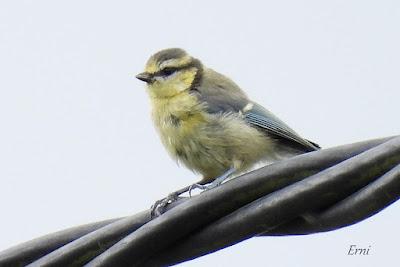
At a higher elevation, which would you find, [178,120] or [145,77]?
[145,77]

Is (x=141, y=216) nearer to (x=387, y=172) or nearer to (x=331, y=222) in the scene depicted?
(x=331, y=222)

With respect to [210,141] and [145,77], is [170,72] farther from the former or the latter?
[210,141]

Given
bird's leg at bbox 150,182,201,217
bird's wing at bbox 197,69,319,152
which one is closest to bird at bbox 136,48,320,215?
bird's wing at bbox 197,69,319,152

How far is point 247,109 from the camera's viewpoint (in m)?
5.16

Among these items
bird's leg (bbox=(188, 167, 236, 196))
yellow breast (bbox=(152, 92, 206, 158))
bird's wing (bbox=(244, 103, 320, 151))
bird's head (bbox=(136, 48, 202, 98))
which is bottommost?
bird's leg (bbox=(188, 167, 236, 196))

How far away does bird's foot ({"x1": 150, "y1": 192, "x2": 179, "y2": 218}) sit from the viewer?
3.33 meters

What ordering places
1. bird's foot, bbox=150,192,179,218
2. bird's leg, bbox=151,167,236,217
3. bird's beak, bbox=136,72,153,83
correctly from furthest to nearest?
bird's beak, bbox=136,72,153,83, bird's leg, bbox=151,167,236,217, bird's foot, bbox=150,192,179,218

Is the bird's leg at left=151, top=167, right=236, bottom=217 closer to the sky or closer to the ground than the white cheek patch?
closer to the ground

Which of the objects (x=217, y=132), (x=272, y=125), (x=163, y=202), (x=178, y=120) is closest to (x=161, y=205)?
(x=163, y=202)

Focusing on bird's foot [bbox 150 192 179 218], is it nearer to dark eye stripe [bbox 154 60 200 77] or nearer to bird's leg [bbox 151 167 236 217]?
bird's leg [bbox 151 167 236 217]

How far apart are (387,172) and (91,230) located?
1202 mm

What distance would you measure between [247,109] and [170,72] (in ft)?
2.45

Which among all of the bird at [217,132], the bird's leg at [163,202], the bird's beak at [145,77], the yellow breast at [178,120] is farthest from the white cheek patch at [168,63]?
the bird's leg at [163,202]

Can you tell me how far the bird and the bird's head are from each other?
0.08ft
